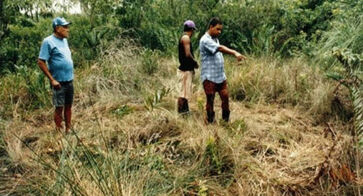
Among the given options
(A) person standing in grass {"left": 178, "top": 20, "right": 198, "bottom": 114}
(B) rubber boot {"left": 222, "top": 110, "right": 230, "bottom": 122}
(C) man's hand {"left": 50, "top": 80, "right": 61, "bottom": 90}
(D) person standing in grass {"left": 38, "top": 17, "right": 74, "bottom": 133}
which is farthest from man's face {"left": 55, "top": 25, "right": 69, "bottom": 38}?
(B) rubber boot {"left": 222, "top": 110, "right": 230, "bottom": 122}

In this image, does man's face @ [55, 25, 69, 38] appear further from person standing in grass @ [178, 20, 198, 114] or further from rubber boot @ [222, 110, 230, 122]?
rubber boot @ [222, 110, 230, 122]

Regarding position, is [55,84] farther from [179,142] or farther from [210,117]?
[210,117]

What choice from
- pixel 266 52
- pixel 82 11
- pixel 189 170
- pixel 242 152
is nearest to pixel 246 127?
pixel 242 152

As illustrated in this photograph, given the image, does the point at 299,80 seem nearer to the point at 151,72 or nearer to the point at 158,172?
the point at 151,72

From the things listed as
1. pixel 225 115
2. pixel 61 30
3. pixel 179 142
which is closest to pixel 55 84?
pixel 61 30

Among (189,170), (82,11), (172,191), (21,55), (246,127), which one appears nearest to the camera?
(172,191)

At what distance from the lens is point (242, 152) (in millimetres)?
4352

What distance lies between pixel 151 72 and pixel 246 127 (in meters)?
3.23

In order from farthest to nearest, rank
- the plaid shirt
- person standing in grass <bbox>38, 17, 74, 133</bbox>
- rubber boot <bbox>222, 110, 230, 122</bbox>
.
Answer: rubber boot <bbox>222, 110, 230, 122</bbox> < the plaid shirt < person standing in grass <bbox>38, 17, 74, 133</bbox>

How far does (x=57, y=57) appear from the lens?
4773 mm

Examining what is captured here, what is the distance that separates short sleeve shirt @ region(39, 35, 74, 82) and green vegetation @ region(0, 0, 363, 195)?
74 cm

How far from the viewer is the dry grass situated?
354 cm

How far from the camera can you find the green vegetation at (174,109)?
3787 mm

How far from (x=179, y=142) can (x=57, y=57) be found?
1794mm
